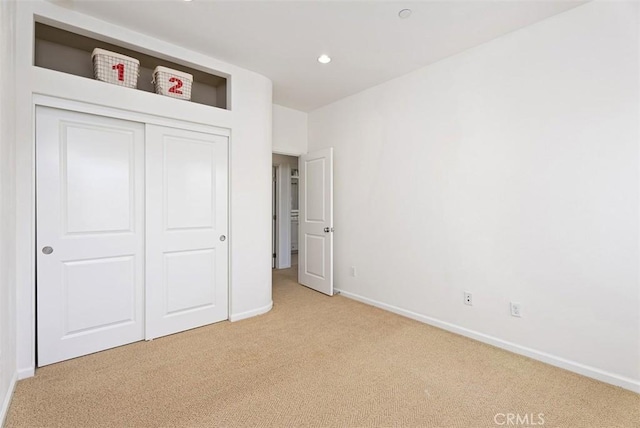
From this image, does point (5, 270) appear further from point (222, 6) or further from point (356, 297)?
point (356, 297)

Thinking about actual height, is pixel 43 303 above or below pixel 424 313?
above

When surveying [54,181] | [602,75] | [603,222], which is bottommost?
[603,222]

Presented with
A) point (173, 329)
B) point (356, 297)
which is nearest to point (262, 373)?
point (173, 329)

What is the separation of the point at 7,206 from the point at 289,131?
3.22 m

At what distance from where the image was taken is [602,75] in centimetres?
212

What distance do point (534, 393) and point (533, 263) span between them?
960 millimetres

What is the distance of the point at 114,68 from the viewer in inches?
97.8

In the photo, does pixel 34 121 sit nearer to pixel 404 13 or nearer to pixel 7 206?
pixel 7 206

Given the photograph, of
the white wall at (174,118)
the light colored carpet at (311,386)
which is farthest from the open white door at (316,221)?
the light colored carpet at (311,386)

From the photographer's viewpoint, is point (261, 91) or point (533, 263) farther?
point (261, 91)

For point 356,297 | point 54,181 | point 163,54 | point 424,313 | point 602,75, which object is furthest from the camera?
point 356,297

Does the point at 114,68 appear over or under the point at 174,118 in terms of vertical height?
over

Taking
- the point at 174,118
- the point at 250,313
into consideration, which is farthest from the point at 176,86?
the point at 250,313

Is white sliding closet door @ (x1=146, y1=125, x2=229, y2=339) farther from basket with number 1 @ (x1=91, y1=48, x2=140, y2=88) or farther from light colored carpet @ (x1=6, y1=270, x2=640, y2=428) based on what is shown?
basket with number 1 @ (x1=91, y1=48, x2=140, y2=88)
